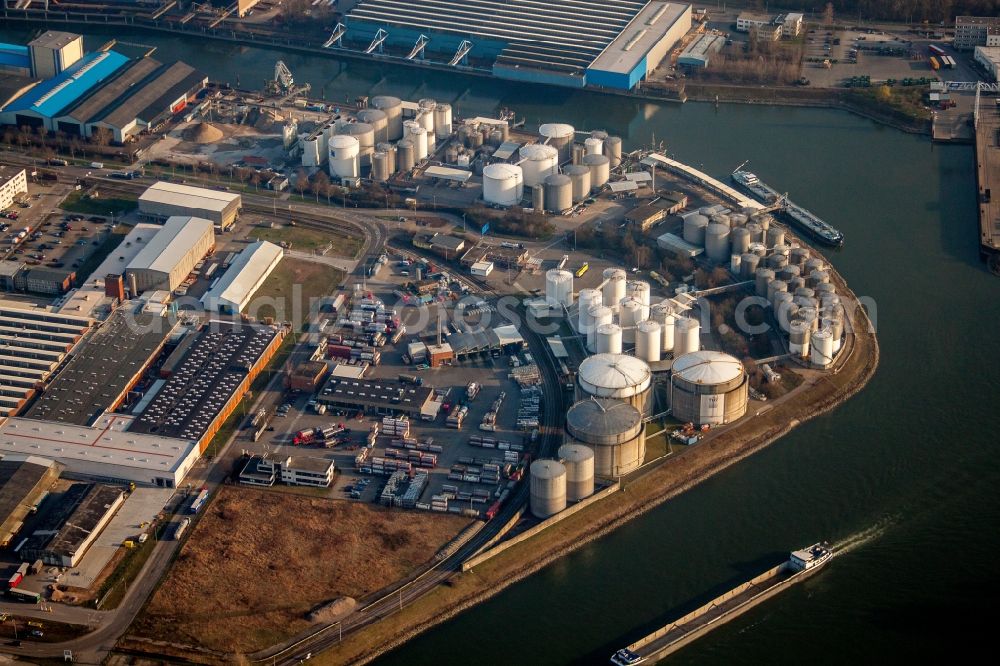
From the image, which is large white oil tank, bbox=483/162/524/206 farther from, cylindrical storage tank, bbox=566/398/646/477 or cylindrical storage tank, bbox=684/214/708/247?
cylindrical storage tank, bbox=566/398/646/477

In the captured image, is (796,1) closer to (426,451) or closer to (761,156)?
(761,156)

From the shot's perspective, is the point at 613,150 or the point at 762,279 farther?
the point at 613,150

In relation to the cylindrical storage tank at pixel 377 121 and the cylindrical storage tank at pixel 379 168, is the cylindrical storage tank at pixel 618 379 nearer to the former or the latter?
the cylindrical storage tank at pixel 379 168

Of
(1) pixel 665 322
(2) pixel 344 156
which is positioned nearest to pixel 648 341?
(1) pixel 665 322

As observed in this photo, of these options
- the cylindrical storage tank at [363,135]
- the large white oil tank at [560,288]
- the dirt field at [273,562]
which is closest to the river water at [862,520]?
the dirt field at [273,562]

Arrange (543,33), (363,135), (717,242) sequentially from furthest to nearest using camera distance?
(543,33)
(363,135)
(717,242)

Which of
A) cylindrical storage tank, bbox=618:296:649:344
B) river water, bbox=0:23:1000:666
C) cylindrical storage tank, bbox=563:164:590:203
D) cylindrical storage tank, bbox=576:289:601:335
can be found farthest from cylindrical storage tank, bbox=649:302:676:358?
cylindrical storage tank, bbox=563:164:590:203

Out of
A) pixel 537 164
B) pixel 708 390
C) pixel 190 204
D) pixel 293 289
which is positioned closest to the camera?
pixel 708 390

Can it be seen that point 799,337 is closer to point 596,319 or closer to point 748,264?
point 748,264
